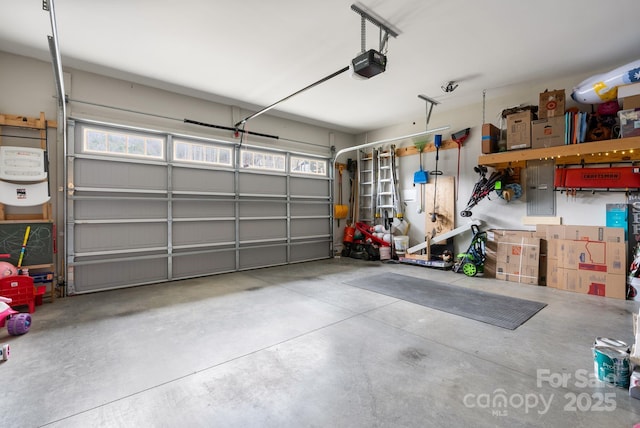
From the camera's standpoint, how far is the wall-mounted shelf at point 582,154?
12.1ft

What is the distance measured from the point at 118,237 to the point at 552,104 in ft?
23.5

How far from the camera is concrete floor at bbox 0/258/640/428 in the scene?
1.77 m

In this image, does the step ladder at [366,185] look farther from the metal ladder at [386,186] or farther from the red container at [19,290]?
the red container at [19,290]

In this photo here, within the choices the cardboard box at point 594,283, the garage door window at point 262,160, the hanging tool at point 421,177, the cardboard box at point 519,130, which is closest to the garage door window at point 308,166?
the garage door window at point 262,160

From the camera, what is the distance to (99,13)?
10.2 ft

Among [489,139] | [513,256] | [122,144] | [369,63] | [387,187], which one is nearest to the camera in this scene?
[369,63]

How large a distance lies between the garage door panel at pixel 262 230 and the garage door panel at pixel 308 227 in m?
0.29

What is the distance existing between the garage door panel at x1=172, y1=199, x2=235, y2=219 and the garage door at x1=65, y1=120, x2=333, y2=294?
2cm

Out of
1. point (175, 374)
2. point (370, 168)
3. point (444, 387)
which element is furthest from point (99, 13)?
point (370, 168)

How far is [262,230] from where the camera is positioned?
644 centimetres

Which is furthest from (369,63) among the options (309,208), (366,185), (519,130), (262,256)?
(366,185)

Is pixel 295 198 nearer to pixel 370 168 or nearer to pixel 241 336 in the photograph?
pixel 370 168

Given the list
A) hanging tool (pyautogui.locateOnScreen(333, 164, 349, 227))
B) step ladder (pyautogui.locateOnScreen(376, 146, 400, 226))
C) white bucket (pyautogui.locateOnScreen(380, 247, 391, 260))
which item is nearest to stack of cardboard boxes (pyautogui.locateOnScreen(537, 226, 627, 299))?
white bucket (pyautogui.locateOnScreen(380, 247, 391, 260))

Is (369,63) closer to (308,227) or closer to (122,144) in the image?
(122,144)
